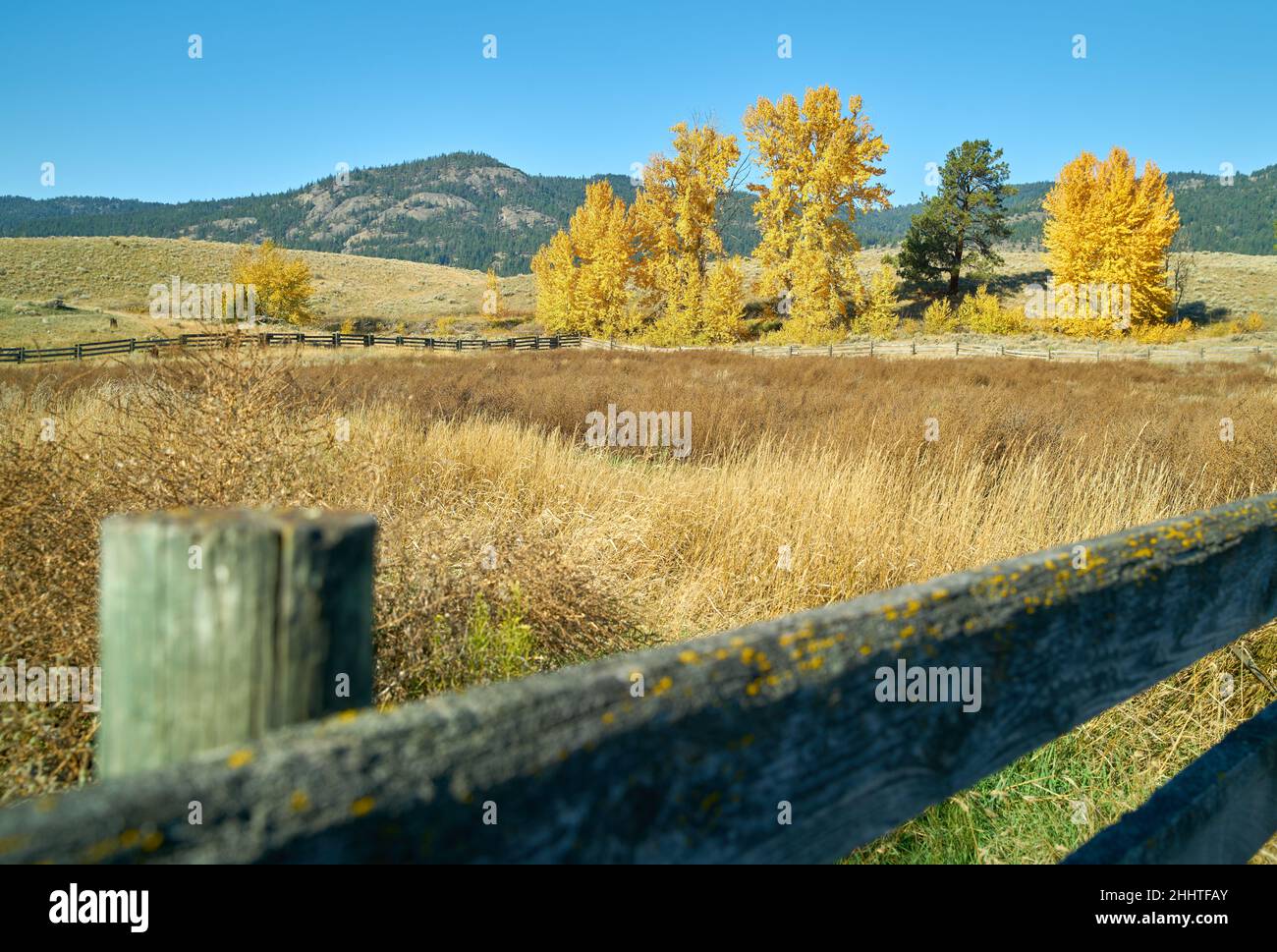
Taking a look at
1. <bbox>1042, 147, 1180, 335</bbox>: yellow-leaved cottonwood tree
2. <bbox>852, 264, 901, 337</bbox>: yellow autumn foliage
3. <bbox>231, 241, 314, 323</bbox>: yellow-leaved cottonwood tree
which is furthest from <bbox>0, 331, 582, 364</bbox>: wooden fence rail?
<bbox>1042, 147, 1180, 335</bbox>: yellow-leaved cottonwood tree

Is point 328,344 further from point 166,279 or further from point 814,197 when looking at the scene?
point 166,279

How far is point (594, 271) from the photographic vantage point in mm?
44906

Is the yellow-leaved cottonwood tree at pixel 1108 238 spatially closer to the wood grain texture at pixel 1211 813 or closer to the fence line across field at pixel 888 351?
the fence line across field at pixel 888 351

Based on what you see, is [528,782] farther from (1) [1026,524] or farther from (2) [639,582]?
(1) [1026,524]

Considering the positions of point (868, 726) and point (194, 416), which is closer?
point (868, 726)

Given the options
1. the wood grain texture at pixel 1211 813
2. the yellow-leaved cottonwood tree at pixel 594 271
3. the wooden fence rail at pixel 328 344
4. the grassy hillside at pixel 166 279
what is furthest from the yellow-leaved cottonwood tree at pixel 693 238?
the wood grain texture at pixel 1211 813

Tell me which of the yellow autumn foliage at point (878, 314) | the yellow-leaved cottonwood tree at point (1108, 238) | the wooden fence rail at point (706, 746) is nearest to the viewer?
the wooden fence rail at point (706, 746)

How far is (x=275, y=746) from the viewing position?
64cm

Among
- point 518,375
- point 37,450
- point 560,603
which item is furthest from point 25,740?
point 518,375

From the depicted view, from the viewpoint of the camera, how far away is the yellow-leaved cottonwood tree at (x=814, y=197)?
37906 mm

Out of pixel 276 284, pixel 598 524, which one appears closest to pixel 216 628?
pixel 598 524

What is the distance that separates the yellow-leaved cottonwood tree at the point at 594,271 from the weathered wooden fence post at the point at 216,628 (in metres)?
43.3

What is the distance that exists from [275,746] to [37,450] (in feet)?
14.0

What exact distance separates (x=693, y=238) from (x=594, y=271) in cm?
610
